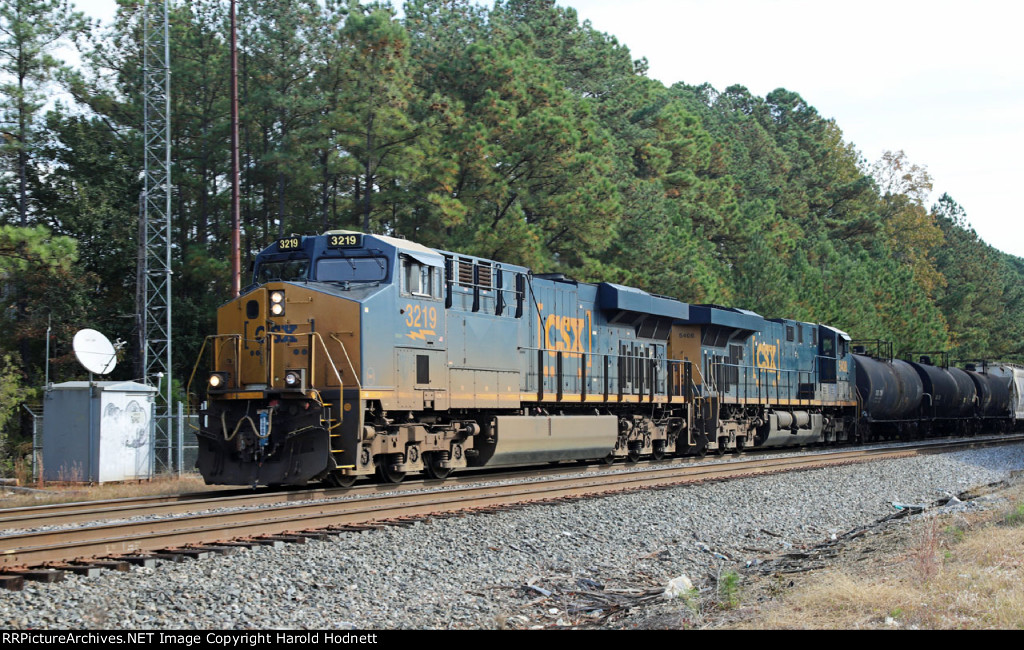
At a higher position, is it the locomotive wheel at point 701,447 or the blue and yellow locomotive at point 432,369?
the blue and yellow locomotive at point 432,369

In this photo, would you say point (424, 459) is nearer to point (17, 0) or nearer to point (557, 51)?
point (17, 0)

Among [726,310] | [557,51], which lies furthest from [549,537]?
[557,51]

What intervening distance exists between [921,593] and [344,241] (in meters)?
8.94

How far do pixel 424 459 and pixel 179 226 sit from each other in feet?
67.3

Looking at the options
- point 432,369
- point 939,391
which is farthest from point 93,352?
point 939,391

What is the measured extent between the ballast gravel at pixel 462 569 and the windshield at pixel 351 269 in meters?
4.08

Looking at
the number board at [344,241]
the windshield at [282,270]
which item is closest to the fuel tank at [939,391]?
the number board at [344,241]

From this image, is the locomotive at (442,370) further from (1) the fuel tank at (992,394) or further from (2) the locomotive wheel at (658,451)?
(1) the fuel tank at (992,394)

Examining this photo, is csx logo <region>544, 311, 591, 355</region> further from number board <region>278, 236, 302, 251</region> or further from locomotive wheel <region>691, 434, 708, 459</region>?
number board <region>278, 236, 302, 251</region>

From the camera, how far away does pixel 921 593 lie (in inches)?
272

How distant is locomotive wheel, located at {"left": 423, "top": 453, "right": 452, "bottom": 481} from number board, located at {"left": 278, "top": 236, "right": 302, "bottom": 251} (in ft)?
12.5

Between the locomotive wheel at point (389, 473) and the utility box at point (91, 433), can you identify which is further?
the utility box at point (91, 433)

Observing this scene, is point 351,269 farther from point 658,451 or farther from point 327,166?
point 327,166

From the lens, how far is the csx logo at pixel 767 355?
2462 cm
